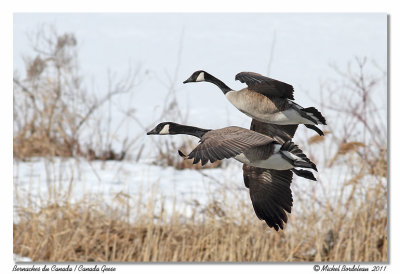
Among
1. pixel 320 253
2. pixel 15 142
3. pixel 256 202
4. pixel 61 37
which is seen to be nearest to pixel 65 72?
pixel 61 37

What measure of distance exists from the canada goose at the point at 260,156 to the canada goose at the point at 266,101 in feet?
0.17

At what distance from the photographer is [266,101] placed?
1238mm

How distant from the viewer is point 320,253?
3.11 m

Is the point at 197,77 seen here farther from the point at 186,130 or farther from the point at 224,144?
the point at 224,144

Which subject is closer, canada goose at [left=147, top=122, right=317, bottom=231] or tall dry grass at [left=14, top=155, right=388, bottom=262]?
canada goose at [left=147, top=122, right=317, bottom=231]

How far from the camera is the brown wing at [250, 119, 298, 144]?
137 centimetres

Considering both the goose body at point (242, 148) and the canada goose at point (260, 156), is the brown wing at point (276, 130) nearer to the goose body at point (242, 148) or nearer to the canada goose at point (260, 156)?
the canada goose at point (260, 156)

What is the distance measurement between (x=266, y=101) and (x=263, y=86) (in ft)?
0.20

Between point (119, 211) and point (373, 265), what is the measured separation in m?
1.42

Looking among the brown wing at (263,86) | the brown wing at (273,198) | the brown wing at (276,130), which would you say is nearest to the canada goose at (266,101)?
the brown wing at (263,86)

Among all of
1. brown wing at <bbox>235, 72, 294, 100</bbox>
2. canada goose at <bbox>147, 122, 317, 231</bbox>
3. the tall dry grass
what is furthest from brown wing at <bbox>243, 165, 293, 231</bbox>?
the tall dry grass

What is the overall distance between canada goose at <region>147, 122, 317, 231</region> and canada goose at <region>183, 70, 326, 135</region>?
0.05 meters

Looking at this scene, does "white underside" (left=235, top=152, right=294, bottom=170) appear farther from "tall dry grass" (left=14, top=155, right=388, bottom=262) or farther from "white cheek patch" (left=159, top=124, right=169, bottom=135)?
"tall dry grass" (left=14, top=155, right=388, bottom=262)

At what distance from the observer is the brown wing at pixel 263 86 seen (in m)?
1.15
